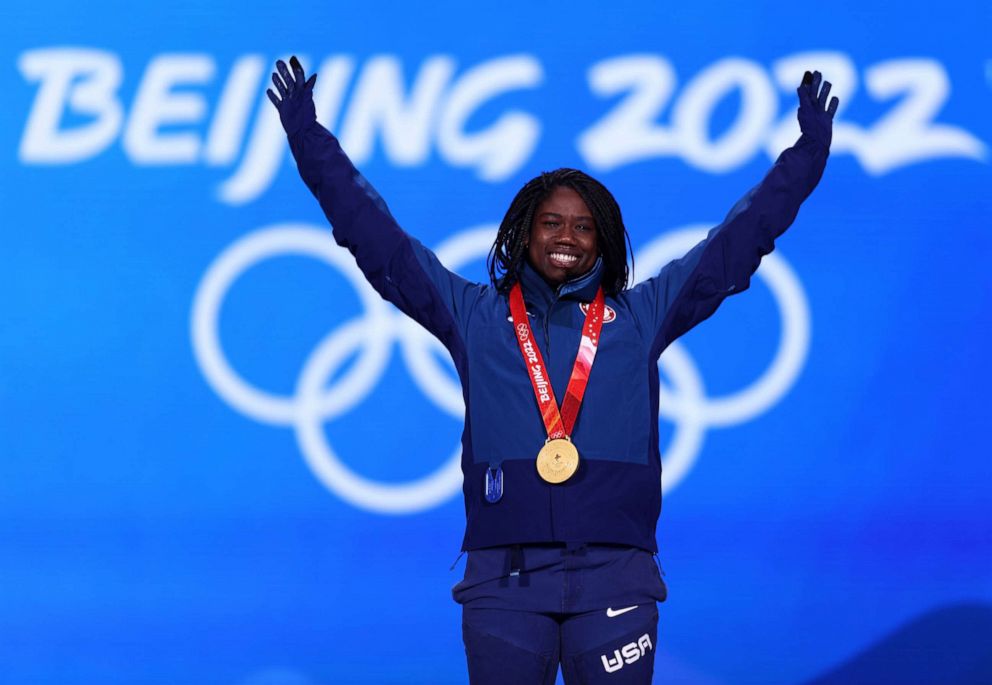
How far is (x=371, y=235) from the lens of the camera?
2.84m

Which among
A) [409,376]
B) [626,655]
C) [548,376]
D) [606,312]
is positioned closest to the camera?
[626,655]

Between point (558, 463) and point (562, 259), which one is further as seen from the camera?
point (562, 259)

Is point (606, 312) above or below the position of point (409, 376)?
below

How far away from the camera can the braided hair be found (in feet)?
9.60

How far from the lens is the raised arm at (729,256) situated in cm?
286

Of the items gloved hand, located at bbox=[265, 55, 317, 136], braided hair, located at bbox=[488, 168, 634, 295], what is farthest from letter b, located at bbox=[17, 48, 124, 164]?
braided hair, located at bbox=[488, 168, 634, 295]

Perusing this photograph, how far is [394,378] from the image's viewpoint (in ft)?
16.6

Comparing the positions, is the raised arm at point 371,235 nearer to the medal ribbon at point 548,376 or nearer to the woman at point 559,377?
the woman at point 559,377

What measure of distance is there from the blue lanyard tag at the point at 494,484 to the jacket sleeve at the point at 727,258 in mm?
383

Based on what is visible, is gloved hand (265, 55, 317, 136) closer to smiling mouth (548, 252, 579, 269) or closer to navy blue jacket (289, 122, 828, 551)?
navy blue jacket (289, 122, 828, 551)

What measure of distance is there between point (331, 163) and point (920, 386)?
277cm

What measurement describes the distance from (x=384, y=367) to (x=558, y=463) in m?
2.45

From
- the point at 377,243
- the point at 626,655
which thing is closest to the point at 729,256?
the point at 377,243

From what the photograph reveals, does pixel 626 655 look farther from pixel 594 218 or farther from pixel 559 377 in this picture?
pixel 594 218
